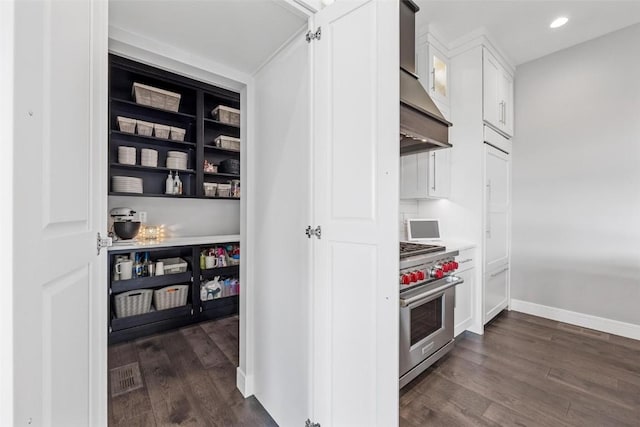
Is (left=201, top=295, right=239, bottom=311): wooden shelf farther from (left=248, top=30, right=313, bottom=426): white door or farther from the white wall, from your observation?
the white wall

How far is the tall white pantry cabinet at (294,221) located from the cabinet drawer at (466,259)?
1663mm

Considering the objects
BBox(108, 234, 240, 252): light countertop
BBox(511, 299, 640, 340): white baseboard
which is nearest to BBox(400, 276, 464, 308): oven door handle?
BBox(511, 299, 640, 340): white baseboard

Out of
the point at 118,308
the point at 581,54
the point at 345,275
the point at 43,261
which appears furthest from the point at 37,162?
the point at 581,54

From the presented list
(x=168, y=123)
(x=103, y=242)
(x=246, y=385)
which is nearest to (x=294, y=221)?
(x=103, y=242)

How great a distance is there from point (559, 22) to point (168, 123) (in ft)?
13.0

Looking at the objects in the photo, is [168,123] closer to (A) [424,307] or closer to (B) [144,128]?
(B) [144,128]

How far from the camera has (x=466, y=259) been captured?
2500mm

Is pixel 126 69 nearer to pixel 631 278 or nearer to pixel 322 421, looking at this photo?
pixel 322 421

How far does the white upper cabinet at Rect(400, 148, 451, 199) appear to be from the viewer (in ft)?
8.39

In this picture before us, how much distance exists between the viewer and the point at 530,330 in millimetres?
2672

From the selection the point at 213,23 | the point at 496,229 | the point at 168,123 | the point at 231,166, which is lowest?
the point at 496,229

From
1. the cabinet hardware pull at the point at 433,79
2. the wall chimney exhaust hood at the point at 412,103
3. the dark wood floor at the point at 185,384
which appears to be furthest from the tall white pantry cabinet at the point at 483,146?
the dark wood floor at the point at 185,384

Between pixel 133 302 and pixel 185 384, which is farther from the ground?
pixel 133 302

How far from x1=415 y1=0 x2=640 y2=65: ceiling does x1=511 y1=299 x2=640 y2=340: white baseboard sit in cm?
279
